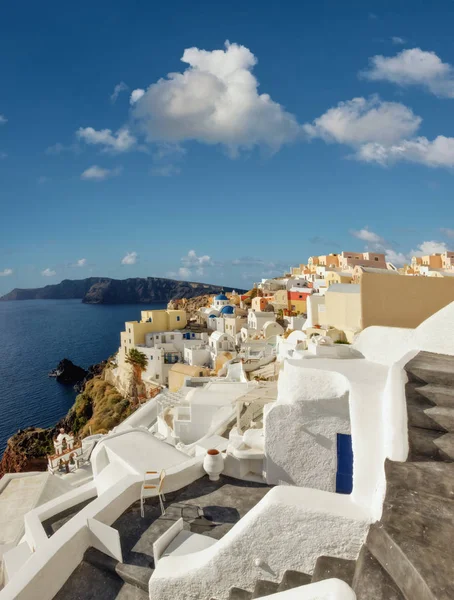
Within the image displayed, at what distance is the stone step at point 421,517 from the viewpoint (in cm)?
314

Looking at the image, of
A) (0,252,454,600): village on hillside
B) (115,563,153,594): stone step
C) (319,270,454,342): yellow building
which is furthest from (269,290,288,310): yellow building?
(115,563,153,594): stone step

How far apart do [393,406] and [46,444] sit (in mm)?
35636

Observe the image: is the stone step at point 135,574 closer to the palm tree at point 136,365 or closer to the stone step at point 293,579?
the stone step at point 293,579

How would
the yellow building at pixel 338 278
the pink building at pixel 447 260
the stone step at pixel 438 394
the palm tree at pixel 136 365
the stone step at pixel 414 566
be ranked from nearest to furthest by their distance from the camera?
1. the stone step at pixel 414 566
2. the stone step at pixel 438 394
3. the palm tree at pixel 136 365
4. the yellow building at pixel 338 278
5. the pink building at pixel 447 260

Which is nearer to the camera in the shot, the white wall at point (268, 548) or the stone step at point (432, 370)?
the white wall at point (268, 548)

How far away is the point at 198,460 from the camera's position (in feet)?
23.5

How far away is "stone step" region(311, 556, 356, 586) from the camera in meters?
3.83

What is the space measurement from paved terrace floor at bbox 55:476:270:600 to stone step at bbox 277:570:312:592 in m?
1.47

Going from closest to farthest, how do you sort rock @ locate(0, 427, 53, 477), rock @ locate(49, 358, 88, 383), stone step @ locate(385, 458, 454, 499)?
stone step @ locate(385, 458, 454, 499)
rock @ locate(0, 427, 53, 477)
rock @ locate(49, 358, 88, 383)

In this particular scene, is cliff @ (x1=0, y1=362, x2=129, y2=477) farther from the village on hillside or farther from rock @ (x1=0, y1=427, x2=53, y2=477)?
the village on hillside

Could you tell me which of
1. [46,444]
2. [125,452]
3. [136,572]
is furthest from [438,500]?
[46,444]

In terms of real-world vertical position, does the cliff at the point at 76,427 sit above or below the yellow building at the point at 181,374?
below

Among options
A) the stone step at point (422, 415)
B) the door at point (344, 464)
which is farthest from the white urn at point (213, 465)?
the stone step at point (422, 415)

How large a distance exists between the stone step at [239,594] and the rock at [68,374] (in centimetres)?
6592
